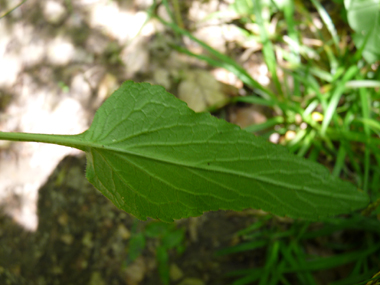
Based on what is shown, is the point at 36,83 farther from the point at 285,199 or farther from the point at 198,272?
the point at 285,199

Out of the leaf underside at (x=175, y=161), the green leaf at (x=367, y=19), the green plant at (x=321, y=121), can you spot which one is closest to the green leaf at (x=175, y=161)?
the leaf underside at (x=175, y=161)

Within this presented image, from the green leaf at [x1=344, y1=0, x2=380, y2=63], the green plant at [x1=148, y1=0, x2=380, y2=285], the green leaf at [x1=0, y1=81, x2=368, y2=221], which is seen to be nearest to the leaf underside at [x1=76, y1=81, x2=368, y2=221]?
the green leaf at [x1=0, y1=81, x2=368, y2=221]

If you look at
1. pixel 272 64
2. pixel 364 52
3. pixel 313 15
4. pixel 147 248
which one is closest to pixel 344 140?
pixel 364 52

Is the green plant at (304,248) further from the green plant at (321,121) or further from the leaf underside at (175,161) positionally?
the leaf underside at (175,161)

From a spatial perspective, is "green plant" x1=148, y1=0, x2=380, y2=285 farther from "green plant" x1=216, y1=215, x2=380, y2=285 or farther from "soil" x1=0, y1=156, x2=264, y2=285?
"soil" x1=0, y1=156, x2=264, y2=285

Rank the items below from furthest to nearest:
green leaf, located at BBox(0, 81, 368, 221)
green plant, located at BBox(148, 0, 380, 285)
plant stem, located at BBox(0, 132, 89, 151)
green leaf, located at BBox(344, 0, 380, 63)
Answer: green plant, located at BBox(148, 0, 380, 285), green leaf, located at BBox(344, 0, 380, 63), green leaf, located at BBox(0, 81, 368, 221), plant stem, located at BBox(0, 132, 89, 151)
